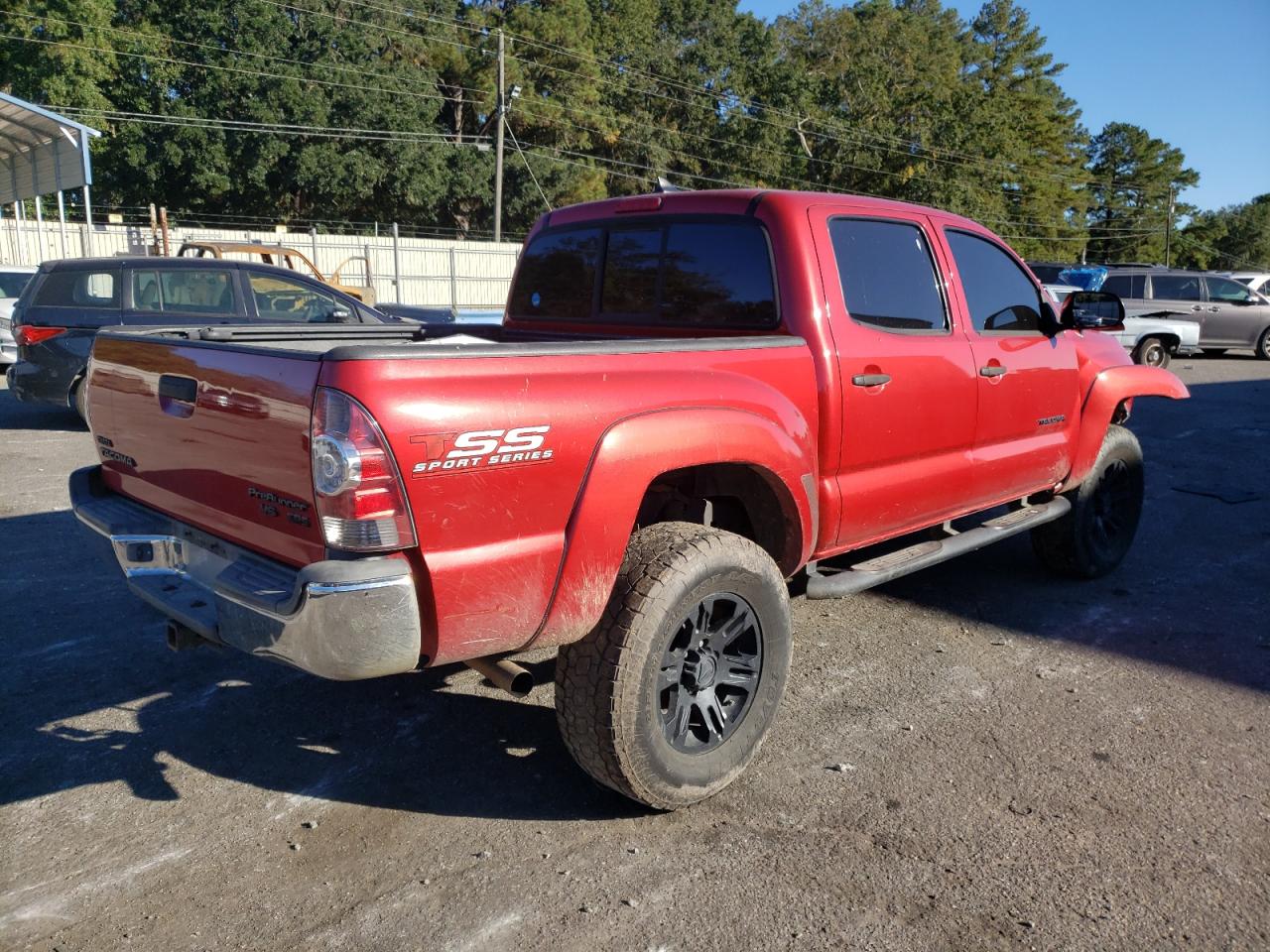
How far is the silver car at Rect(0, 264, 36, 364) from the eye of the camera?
13469mm

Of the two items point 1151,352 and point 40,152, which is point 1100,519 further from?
point 40,152

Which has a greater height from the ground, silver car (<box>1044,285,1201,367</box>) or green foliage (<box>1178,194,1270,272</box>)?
green foliage (<box>1178,194,1270,272</box>)

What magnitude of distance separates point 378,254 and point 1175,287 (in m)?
21.0

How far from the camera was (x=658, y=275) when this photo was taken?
402 cm

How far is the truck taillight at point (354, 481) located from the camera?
2.38m

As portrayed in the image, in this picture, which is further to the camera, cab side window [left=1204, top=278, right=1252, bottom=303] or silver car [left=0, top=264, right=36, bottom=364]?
cab side window [left=1204, top=278, right=1252, bottom=303]

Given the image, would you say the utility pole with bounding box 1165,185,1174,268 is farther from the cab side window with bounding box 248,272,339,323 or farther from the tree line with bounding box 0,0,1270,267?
the cab side window with bounding box 248,272,339,323

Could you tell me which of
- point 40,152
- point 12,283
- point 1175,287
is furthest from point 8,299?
point 1175,287

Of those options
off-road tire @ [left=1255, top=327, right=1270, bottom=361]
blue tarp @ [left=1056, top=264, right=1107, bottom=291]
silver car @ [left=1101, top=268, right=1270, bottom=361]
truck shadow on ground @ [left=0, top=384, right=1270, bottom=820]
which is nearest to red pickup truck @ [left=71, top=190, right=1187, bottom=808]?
truck shadow on ground @ [left=0, top=384, right=1270, bottom=820]

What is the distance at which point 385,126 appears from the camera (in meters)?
47.2

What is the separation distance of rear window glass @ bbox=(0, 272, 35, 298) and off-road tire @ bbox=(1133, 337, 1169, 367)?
1835 centimetres

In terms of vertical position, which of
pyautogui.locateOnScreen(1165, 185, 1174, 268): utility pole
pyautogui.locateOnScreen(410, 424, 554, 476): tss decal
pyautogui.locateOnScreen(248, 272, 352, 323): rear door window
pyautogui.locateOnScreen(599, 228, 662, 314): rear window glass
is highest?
pyautogui.locateOnScreen(1165, 185, 1174, 268): utility pole

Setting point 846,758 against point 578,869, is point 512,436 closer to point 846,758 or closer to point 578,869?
point 578,869

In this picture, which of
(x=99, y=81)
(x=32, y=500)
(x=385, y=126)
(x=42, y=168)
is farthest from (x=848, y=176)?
(x=32, y=500)
